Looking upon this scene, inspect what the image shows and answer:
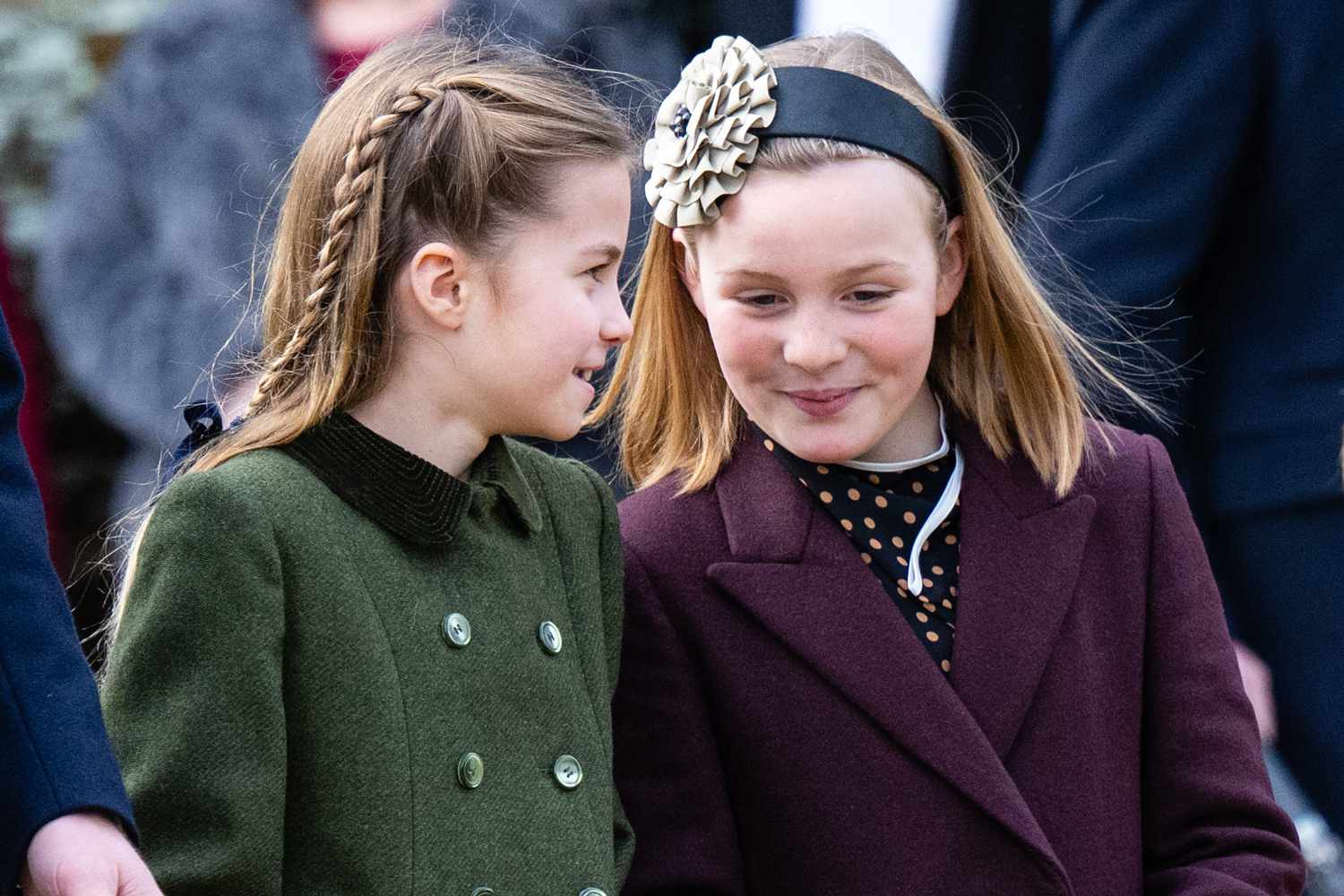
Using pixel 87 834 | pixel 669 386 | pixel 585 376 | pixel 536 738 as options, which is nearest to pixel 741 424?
pixel 669 386

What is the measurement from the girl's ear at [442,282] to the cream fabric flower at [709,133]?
361mm

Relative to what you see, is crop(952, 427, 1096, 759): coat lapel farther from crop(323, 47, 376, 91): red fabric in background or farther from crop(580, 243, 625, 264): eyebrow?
crop(323, 47, 376, 91): red fabric in background

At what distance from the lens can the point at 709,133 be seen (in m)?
2.42

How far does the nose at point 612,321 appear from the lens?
221 centimetres

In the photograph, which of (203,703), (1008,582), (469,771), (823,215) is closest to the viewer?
(203,703)

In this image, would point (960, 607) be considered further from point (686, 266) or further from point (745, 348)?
point (686, 266)

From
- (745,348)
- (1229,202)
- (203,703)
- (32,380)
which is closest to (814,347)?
(745,348)

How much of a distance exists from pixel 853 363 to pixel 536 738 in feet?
2.00

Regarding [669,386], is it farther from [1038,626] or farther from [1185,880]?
[1185,880]

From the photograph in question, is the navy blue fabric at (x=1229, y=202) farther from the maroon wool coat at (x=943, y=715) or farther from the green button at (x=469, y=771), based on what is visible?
the green button at (x=469, y=771)

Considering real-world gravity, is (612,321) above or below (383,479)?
above

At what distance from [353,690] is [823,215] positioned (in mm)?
800

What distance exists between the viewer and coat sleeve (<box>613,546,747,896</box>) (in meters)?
2.32

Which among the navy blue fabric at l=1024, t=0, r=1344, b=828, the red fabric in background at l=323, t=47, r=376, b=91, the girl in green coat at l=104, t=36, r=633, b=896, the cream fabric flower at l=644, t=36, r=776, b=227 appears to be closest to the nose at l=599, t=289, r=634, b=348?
the girl in green coat at l=104, t=36, r=633, b=896
